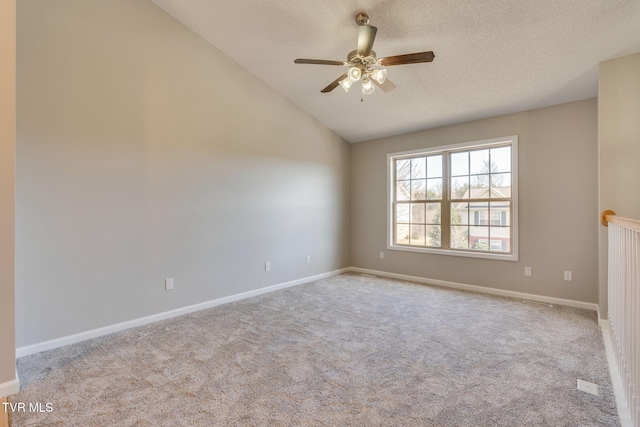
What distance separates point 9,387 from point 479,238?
4983 mm

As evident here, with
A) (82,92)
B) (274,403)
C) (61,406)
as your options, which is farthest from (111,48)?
(274,403)

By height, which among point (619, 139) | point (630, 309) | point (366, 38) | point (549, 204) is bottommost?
point (630, 309)

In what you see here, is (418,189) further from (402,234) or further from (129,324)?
(129,324)

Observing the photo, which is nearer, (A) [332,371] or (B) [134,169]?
(A) [332,371]

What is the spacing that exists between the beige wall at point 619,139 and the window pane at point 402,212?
8.35ft

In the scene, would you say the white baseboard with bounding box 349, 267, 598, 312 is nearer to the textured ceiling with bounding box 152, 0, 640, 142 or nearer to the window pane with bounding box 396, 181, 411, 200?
the window pane with bounding box 396, 181, 411, 200

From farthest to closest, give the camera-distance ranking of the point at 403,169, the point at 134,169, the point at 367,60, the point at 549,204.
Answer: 1. the point at 403,169
2. the point at 549,204
3. the point at 134,169
4. the point at 367,60

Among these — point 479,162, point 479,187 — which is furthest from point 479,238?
point 479,162

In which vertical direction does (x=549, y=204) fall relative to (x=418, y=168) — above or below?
below

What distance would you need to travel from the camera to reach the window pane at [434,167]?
15.6 ft

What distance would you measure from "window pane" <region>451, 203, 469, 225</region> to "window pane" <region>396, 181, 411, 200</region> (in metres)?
0.79

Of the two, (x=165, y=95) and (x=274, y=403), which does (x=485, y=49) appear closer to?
(x=165, y=95)

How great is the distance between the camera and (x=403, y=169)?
5.22 metres

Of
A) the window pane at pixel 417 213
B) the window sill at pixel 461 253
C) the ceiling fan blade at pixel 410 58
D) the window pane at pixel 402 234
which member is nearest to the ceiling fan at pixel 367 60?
the ceiling fan blade at pixel 410 58
